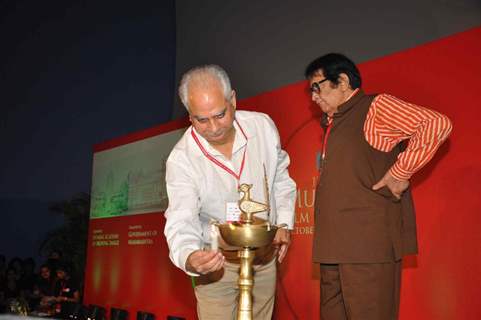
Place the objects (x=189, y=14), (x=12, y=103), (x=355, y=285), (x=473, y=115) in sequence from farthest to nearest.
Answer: (x=12, y=103) → (x=189, y=14) → (x=473, y=115) → (x=355, y=285)

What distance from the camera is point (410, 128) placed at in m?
1.75

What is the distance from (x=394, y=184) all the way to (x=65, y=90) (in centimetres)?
1038

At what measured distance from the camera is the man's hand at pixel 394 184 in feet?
5.58

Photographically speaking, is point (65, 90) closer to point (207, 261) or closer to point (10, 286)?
point (10, 286)

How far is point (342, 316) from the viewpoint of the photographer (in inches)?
72.7

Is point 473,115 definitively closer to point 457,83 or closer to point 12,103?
point 457,83

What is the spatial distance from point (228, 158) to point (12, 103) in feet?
32.0

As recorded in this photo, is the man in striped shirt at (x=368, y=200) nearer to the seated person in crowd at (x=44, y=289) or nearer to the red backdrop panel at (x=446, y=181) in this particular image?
the red backdrop panel at (x=446, y=181)

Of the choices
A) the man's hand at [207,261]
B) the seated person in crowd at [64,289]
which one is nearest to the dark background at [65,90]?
the seated person in crowd at [64,289]

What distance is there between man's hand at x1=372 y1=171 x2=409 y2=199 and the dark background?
9.32 meters

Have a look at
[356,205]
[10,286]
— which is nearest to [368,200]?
[356,205]

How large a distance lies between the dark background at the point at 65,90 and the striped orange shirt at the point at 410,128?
9230mm

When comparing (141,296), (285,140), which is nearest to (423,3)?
(285,140)

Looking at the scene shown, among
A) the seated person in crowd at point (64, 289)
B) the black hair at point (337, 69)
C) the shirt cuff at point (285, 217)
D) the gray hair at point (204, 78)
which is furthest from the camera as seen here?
the seated person in crowd at point (64, 289)
